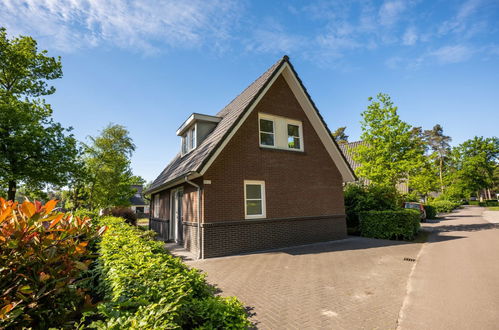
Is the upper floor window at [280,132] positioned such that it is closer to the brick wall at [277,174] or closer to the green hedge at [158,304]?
the brick wall at [277,174]

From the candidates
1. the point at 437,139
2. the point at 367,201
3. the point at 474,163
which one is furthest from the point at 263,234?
the point at 437,139

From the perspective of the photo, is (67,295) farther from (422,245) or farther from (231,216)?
(422,245)

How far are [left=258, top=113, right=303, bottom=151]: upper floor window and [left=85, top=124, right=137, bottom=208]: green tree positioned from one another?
68.3 feet

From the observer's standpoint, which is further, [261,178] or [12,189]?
[12,189]

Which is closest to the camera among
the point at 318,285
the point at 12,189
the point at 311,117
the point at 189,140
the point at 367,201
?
the point at 318,285

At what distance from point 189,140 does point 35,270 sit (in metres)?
11.7

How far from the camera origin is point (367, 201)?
14609mm

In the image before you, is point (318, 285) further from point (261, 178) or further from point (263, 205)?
point (261, 178)

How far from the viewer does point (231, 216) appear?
9555 millimetres

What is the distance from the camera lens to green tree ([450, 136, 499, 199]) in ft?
152

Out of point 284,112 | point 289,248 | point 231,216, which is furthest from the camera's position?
point 284,112

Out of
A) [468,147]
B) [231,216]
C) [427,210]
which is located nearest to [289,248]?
[231,216]

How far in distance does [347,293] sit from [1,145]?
1724 cm

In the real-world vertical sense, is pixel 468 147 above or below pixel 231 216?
above
